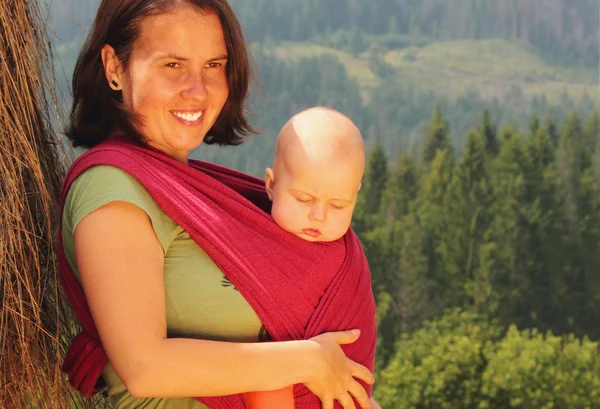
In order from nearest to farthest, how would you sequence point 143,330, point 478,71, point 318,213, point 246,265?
point 143,330 < point 246,265 < point 318,213 < point 478,71

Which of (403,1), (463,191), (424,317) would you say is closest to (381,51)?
(403,1)

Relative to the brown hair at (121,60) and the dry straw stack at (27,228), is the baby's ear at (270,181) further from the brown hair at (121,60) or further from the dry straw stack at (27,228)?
the dry straw stack at (27,228)

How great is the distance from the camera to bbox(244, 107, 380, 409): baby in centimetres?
179

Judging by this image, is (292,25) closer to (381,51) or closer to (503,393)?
(381,51)

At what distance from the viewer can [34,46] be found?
6.46ft

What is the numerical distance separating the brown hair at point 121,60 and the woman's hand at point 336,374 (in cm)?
51

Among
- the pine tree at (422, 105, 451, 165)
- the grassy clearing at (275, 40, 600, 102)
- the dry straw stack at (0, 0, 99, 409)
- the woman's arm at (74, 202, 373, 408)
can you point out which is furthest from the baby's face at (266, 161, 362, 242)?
the grassy clearing at (275, 40, 600, 102)

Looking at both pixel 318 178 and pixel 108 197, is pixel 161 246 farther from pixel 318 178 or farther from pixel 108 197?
pixel 318 178

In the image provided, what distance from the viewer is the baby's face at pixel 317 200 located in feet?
5.85

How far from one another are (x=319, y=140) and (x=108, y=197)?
0.45 meters

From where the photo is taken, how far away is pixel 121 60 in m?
1.75

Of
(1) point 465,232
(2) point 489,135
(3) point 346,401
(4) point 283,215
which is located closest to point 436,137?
(2) point 489,135

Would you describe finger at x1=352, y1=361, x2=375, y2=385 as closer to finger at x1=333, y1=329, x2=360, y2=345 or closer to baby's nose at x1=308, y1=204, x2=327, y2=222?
finger at x1=333, y1=329, x2=360, y2=345

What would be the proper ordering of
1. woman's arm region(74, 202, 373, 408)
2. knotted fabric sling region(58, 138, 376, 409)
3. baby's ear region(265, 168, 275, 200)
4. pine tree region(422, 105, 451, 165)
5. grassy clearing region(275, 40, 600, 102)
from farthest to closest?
grassy clearing region(275, 40, 600, 102)
pine tree region(422, 105, 451, 165)
baby's ear region(265, 168, 275, 200)
knotted fabric sling region(58, 138, 376, 409)
woman's arm region(74, 202, 373, 408)
